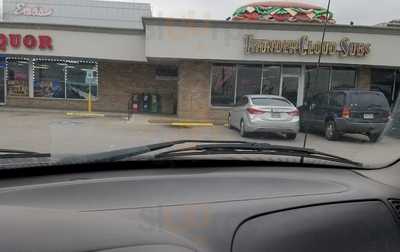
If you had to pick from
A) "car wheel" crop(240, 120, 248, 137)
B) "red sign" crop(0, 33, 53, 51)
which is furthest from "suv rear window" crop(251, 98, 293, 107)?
"red sign" crop(0, 33, 53, 51)

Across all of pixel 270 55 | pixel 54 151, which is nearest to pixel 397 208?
pixel 54 151

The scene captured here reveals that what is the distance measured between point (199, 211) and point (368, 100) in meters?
2.04

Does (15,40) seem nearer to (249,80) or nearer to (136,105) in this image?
(136,105)

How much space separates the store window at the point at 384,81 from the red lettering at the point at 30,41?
14.5 m

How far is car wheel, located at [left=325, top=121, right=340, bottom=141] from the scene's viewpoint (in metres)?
3.11

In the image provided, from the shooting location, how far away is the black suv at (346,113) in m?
3.01

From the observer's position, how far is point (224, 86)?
11.2 ft

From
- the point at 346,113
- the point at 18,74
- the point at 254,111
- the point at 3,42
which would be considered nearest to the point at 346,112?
the point at 346,113

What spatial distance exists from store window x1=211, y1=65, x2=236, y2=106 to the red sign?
1305 centimetres

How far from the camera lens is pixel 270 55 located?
168 inches

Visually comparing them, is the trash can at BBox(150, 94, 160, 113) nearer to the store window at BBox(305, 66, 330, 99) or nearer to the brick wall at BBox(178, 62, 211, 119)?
the brick wall at BBox(178, 62, 211, 119)

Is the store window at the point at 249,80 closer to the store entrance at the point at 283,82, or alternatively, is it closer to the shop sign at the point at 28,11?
the store entrance at the point at 283,82

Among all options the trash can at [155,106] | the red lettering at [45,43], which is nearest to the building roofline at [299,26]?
the trash can at [155,106]

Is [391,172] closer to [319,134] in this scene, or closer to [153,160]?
[319,134]
